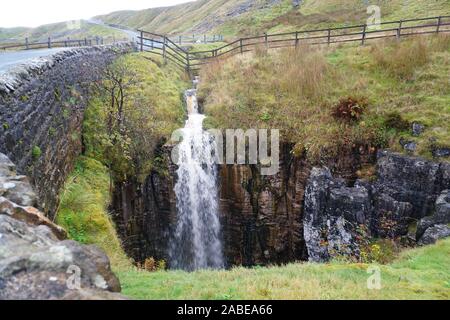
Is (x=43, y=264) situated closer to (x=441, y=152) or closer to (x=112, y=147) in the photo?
(x=112, y=147)

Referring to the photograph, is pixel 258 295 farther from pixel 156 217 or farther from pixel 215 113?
pixel 215 113

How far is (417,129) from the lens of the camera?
43.8 feet

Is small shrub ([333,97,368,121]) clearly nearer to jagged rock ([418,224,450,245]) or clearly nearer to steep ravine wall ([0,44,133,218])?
jagged rock ([418,224,450,245])

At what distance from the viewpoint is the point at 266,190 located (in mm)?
15258

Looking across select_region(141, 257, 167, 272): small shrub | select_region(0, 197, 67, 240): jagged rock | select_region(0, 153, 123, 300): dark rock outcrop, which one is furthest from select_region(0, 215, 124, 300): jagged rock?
select_region(141, 257, 167, 272): small shrub

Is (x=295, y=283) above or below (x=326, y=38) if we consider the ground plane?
below

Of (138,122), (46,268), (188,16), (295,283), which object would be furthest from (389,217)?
(188,16)

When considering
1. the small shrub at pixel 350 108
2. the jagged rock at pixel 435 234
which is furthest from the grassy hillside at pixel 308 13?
the jagged rock at pixel 435 234

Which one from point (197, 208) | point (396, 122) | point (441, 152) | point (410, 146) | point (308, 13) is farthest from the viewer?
point (308, 13)

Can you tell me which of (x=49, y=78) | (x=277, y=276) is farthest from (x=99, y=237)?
(x=277, y=276)

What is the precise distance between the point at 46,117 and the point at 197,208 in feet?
24.8

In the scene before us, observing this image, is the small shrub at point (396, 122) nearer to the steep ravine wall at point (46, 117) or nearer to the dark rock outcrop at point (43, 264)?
the steep ravine wall at point (46, 117)
